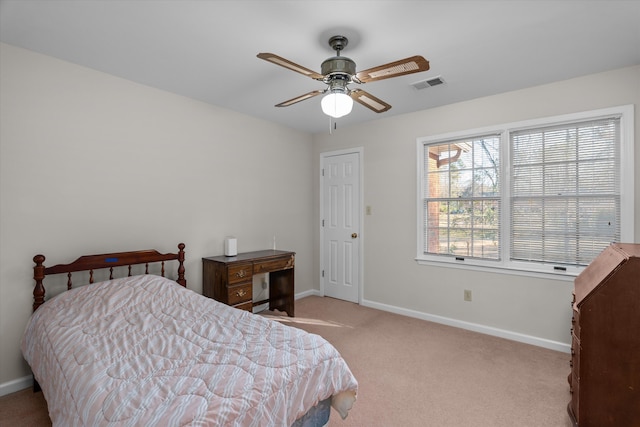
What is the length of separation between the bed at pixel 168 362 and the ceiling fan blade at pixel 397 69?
1.64m

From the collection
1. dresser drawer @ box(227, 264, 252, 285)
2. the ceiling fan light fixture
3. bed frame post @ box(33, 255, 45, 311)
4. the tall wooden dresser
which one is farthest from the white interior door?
bed frame post @ box(33, 255, 45, 311)

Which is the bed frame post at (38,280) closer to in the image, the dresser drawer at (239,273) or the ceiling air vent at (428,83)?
the dresser drawer at (239,273)

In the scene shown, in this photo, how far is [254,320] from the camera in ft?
A: 6.90

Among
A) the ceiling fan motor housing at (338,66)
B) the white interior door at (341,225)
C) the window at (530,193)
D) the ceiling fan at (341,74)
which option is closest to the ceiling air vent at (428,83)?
the window at (530,193)

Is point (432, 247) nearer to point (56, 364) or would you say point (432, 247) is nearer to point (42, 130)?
point (56, 364)

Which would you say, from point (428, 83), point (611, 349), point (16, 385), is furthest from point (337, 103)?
point (16, 385)

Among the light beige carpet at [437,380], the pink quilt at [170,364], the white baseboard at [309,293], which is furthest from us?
the white baseboard at [309,293]

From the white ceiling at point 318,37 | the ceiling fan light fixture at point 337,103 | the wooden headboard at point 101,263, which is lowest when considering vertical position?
the wooden headboard at point 101,263

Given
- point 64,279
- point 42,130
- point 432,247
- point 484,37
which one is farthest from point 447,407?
point 42,130

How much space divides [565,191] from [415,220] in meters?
1.46

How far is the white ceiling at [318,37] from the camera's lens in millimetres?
1876

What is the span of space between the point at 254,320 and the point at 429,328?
2.23 meters

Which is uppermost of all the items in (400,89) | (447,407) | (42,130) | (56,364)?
(400,89)

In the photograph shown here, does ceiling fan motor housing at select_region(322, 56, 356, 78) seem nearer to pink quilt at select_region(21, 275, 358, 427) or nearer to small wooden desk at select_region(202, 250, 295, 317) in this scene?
pink quilt at select_region(21, 275, 358, 427)
